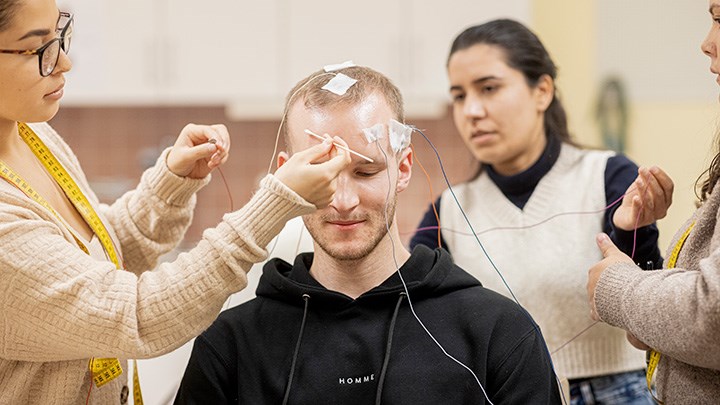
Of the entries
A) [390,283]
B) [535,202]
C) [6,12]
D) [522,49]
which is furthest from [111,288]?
[522,49]

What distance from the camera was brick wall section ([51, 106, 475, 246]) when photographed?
13.0 feet

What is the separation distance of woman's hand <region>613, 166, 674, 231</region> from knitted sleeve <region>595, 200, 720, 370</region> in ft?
0.71

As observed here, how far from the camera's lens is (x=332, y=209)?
5.06 feet

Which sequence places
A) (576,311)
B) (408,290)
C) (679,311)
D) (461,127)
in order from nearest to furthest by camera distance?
(679,311) → (408,290) → (576,311) → (461,127)

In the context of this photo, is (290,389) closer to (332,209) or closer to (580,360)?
(332,209)

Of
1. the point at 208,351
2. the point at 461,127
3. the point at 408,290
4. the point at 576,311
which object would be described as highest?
the point at 461,127

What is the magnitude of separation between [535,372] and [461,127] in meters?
0.89

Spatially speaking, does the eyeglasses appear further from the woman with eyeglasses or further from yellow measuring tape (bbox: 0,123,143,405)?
yellow measuring tape (bbox: 0,123,143,405)

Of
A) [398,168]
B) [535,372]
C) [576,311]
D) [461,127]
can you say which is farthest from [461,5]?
[535,372]

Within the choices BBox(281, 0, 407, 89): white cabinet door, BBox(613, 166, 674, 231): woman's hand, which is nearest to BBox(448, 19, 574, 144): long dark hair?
BBox(613, 166, 674, 231): woman's hand

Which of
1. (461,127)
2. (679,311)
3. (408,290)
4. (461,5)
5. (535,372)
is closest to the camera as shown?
(679,311)

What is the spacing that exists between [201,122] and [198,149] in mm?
2410

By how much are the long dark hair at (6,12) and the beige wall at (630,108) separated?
264 centimetres

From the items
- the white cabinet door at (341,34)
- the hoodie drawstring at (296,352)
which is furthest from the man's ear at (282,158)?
the white cabinet door at (341,34)
